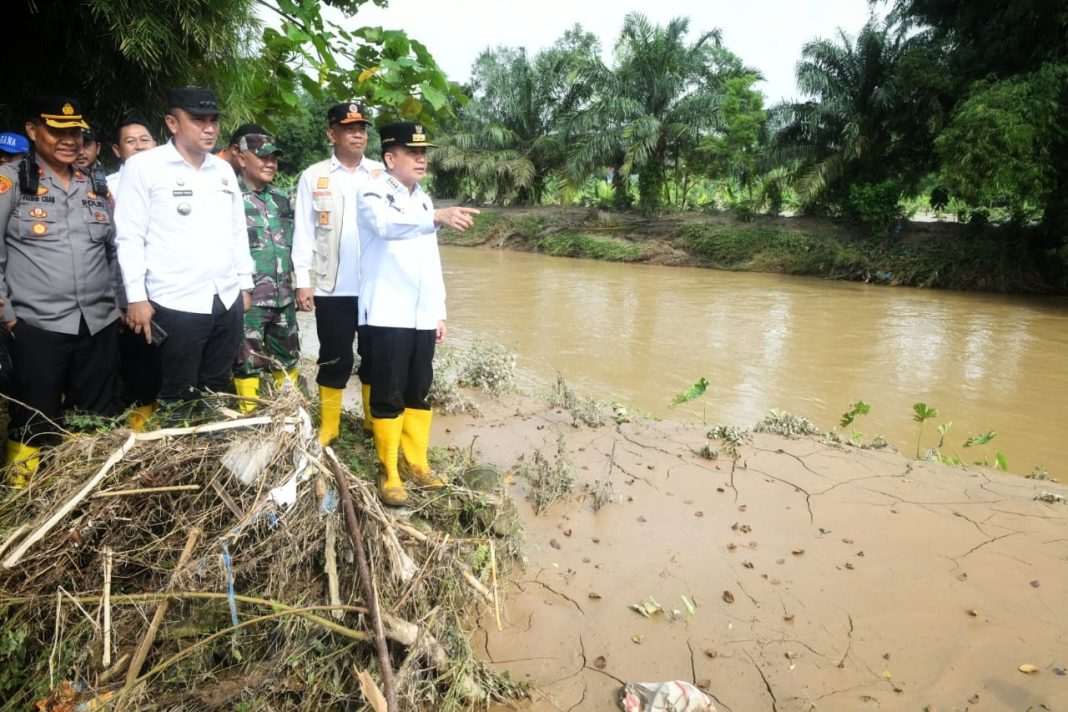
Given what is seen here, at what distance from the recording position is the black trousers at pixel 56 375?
2.77 meters

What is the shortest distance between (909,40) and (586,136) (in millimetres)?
9882

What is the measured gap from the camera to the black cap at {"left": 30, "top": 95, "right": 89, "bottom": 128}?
8.87 ft

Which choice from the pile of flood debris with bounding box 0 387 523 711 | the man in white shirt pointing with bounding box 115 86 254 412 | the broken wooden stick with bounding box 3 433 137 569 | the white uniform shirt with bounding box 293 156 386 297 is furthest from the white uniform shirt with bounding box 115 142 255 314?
the broken wooden stick with bounding box 3 433 137 569

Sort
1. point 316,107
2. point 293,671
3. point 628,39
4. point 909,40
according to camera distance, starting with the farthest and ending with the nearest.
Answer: point 316,107
point 628,39
point 909,40
point 293,671

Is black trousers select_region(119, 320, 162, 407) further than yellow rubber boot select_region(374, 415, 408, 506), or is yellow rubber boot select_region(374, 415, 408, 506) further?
→ black trousers select_region(119, 320, 162, 407)

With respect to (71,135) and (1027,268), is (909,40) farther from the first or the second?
(71,135)

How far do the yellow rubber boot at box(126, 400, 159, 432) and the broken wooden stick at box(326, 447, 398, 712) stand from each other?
1.30 m

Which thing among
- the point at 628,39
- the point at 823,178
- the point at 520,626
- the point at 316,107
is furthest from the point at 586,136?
the point at 520,626

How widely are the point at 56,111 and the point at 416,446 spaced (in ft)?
6.63

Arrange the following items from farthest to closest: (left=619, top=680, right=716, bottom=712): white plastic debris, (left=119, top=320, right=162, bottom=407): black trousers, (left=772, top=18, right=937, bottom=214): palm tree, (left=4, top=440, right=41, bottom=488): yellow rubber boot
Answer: (left=772, top=18, right=937, bottom=214): palm tree → (left=119, top=320, right=162, bottom=407): black trousers → (left=619, top=680, right=716, bottom=712): white plastic debris → (left=4, top=440, right=41, bottom=488): yellow rubber boot

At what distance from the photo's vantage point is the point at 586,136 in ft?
78.1

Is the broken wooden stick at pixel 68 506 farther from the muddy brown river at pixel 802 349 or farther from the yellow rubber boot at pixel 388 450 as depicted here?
the muddy brown river at pixel 802 349

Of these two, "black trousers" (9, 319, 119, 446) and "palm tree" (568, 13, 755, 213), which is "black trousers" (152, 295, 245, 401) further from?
"palm tree" (568, 13, 755, 213)

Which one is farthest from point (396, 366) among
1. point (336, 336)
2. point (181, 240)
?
point (181, 240)
